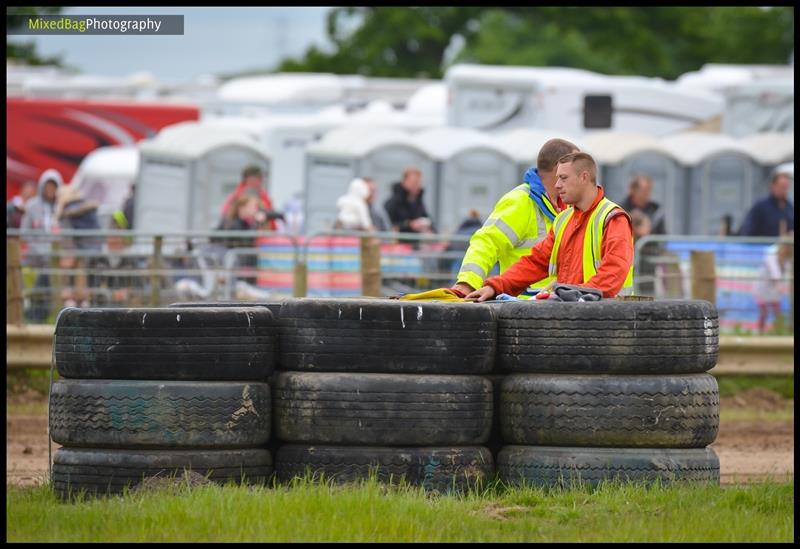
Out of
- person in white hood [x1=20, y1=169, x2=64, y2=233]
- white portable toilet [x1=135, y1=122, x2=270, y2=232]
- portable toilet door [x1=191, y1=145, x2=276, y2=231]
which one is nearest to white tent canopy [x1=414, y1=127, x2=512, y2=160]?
white portable toilet [x1=135, y1=122, x2=270, y2=232]

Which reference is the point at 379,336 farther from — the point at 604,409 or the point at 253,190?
the point at 253,190

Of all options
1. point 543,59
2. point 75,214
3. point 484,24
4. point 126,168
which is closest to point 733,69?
point 126,168

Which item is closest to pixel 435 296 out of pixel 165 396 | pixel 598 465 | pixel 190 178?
pixel 598 465

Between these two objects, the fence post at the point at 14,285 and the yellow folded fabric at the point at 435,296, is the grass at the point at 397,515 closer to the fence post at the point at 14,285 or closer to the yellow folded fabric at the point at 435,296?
the yellow folded fabric at the point at 435,296

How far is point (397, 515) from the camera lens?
6.39 m

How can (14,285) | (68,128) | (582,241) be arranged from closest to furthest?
(582,241), (14,285), (68,128)

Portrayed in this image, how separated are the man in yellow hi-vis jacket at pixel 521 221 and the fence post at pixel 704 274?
6.43m

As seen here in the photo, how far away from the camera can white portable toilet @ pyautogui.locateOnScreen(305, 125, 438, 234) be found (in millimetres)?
24188

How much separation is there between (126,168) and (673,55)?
39234mm

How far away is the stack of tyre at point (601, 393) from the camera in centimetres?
730

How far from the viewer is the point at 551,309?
736 centimetres

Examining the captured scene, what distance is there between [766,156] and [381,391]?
19056 mm

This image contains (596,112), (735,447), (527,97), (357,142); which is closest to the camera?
(735,447)

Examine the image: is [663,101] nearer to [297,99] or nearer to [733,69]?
[733,69]
